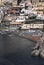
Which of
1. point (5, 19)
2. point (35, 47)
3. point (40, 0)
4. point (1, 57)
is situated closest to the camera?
point (1, 57)

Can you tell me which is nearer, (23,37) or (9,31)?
(23,37)

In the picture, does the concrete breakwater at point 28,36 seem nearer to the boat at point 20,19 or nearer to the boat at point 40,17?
the boat at point 20,19

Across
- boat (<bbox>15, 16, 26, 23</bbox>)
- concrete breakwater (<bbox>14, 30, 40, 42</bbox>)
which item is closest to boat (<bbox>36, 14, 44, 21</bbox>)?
boat (<bbox>15, 16, 26, 23</bbox>)

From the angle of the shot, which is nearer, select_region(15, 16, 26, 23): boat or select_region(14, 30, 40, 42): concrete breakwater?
select_region(14, 30, 40, 42): concrete breakwater

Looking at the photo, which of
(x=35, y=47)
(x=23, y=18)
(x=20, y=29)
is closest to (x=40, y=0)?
(x=23, y=18)

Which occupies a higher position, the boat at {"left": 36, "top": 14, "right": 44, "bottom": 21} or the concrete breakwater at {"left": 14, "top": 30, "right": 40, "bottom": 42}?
the boat at {"left": 36, "top": 14, "right": 44, "bottom": 21}

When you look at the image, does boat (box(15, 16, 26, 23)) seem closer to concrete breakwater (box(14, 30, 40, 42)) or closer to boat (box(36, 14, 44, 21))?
boat (box(36, 14, 44, 21))

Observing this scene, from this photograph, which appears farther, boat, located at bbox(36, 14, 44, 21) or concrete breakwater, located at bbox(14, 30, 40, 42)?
boat, located at bbox(36, 14, 44, 21)

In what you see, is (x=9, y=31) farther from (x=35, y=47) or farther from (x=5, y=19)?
(x=35, y=47)

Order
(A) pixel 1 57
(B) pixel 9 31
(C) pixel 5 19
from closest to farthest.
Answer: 1. (A) pixel 1 57
2. (B) pixel 9 31
3. (C) pixel 5 19

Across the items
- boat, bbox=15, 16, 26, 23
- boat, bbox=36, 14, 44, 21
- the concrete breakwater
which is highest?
boat, bbox=36, 14, 44, 21

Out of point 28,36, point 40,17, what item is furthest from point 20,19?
point 28,36
